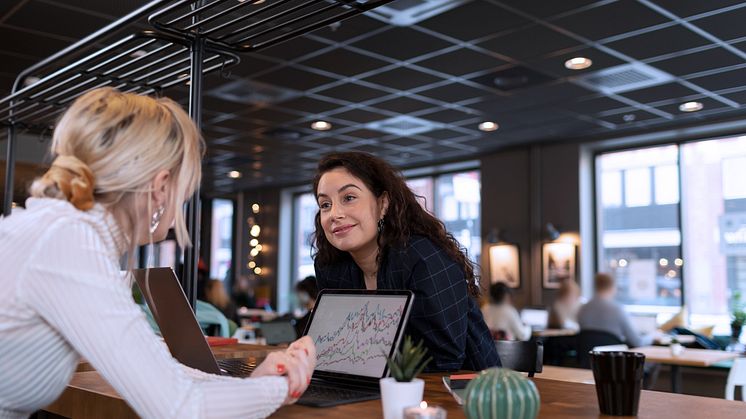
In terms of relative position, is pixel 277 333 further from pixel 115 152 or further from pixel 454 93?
pixel 115 152

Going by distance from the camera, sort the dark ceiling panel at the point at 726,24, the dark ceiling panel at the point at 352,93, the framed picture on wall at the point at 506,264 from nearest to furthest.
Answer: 1. the dark ceiling panel at the point at 726,24
2. the dark ceiling panel at the point at 352,93
3. the framed picture on wall at the point at 506,264

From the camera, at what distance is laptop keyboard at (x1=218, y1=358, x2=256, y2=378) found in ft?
4.98

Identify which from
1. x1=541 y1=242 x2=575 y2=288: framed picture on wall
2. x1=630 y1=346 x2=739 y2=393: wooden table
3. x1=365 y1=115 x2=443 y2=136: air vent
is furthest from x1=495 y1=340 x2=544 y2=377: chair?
x1=541 y1=242 x2=575 y2=288: framed picture on wall

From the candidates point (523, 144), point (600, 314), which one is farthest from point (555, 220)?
point (600, 314)

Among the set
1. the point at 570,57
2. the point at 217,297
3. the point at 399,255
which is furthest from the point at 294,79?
the point at 399,255

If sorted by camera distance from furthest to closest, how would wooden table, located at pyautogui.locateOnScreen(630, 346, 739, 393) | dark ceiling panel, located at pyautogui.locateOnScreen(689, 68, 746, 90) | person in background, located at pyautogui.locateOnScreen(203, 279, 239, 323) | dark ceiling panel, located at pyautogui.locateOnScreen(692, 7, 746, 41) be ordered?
person in background, located at pyautogui.locateOnScreen(203, 279, 239, 323)
dark ceiling panel, located at pyautogui.locateOnScreen(689, 68, 746, 90)
wooden table, located at pyautogui.locateOnScreen(630, 346, 739, 393)
dark ceiling panel, located at pyautogui.locateOnScreen(692, 7, 746, 41)

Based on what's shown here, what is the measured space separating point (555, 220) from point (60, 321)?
872cm

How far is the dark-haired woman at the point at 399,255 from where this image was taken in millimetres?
1643

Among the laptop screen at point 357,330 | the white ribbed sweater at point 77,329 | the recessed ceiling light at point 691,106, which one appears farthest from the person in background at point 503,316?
the white ribbed sweater at point 77,329

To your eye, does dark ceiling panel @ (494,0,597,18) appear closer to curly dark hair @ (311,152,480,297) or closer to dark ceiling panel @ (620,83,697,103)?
dark ceiling panel @ (620,83,697,103)

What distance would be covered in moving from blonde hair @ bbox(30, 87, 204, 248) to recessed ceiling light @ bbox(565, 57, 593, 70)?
5228mm

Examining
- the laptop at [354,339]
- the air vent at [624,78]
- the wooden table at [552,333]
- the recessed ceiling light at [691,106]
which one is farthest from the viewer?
the wooden table at [552,333]

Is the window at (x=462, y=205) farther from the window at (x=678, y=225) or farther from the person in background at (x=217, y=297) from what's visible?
the person in background at (x=217, y=297)

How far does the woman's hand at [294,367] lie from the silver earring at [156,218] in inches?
12.1
